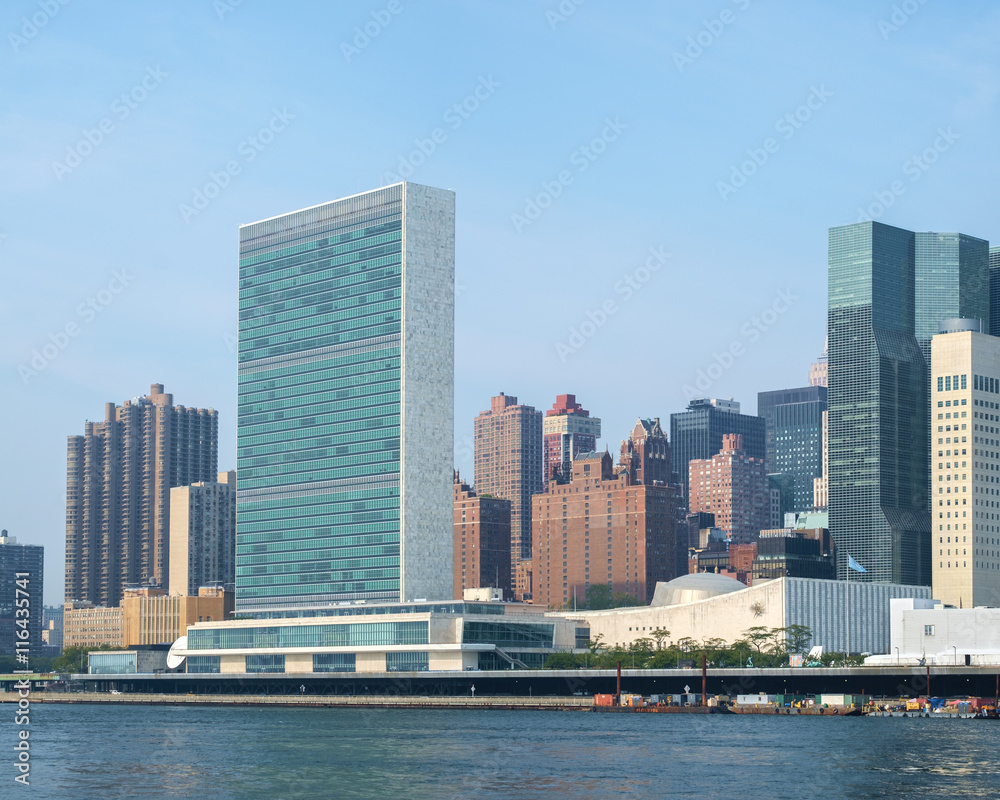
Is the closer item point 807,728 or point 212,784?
point 212,784

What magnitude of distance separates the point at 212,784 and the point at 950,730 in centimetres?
8946

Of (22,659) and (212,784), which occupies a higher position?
(22,659)

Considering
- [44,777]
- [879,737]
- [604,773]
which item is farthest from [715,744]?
[44,777]

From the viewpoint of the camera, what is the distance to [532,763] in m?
142

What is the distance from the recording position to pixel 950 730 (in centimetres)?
18038

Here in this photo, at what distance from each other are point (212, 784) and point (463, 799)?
80.6 ft

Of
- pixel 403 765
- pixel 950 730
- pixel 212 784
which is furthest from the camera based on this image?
pixel 950 730

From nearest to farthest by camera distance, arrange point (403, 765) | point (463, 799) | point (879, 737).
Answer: point (463, 799)
point (403, 765)
point (879, 737)

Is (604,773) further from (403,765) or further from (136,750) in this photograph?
(136,750)

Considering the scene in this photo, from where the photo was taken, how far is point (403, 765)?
143 m

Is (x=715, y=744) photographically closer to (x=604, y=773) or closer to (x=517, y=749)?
(x=517, y=749)

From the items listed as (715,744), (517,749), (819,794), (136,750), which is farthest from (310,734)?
(819,794)

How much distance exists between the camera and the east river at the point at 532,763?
4823 inches

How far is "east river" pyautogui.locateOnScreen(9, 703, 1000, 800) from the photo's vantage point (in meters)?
122
